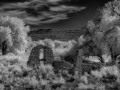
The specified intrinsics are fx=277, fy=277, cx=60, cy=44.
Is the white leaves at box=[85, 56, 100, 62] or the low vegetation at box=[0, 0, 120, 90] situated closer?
the low vegetation at box=[0, 0, 120, 90]

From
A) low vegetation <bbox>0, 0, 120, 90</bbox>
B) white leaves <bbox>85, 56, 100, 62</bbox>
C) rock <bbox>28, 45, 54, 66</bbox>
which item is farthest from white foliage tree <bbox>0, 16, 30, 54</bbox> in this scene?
rock <bbox>28, 45, 54, 66</bbox>

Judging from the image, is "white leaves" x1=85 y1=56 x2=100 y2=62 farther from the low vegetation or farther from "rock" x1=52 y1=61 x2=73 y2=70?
"rock" x1=52 y1=61 x2=73 y2=70

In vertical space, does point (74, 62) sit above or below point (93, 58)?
above

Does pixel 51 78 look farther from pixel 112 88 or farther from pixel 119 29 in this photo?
pixel 119 29

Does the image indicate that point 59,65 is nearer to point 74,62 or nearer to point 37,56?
→ point 74,62

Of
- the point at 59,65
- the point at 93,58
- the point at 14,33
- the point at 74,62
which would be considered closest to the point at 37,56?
the point at 59,65

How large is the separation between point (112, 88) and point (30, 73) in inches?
259

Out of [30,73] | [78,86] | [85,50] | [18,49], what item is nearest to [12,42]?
[18,49]

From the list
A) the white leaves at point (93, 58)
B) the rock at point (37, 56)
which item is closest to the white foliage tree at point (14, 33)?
the white leaves at point (93, 58)

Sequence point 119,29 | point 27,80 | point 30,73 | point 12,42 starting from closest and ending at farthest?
1. point 27,80
2. point 30,73
3. point 119,29
4. point 12,42

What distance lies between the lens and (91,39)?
128 ft

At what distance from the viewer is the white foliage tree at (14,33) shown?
4581 cm

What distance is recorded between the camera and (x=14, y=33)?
4706 centimetres

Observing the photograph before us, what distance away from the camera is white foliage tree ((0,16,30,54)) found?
150 ft
